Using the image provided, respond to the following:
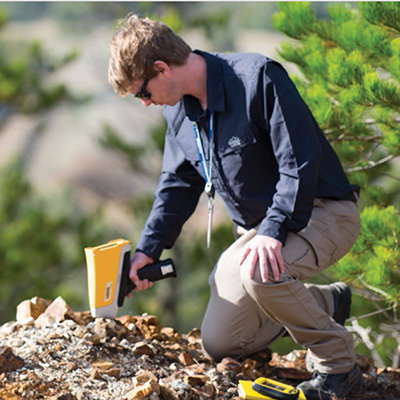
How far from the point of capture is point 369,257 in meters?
2.78

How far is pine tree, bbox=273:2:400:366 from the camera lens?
8.73ft

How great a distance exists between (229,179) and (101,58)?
43.6 feet

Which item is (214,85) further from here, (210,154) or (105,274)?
(105,274)

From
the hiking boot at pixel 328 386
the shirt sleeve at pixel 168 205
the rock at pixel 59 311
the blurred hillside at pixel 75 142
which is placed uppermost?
the shirt sleeve at pixel 168 205

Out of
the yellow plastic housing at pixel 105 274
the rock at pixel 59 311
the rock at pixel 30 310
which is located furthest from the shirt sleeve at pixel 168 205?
the rock at pixel 30 310

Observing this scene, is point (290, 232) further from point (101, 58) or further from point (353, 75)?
point (101, 58)

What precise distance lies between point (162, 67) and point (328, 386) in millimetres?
1225

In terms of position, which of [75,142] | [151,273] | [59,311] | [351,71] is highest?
[351,71]

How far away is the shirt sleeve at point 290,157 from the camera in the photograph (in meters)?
2.11

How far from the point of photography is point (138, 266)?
8.34 ft

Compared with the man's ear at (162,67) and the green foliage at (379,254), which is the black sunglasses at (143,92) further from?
the green foliage at (379,254)

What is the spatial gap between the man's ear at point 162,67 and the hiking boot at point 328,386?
3.84ft

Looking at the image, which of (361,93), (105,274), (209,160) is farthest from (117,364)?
(361,93)

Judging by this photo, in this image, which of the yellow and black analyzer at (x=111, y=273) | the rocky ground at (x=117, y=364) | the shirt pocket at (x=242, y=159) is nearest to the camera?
the rocky ground at (x=117, y=364)
